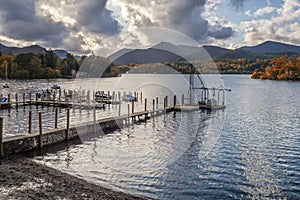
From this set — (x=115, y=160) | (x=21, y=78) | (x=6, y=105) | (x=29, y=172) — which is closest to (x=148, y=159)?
(x=115, y=160)

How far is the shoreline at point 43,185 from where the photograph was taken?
11.4 metres

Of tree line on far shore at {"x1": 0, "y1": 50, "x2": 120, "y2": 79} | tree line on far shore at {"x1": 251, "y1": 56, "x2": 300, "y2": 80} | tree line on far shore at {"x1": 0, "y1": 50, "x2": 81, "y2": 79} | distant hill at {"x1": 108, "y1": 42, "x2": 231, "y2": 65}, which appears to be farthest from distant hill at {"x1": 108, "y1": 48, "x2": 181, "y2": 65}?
tree line on far shore at {"x1": 251, "y1": 56, "x2": 300, "y2": 80}

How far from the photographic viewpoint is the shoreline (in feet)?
37.3

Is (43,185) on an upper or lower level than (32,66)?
lower

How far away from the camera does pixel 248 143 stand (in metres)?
23.3

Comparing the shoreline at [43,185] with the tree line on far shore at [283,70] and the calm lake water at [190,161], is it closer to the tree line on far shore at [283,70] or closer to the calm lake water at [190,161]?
the calm lake water at [190,161]

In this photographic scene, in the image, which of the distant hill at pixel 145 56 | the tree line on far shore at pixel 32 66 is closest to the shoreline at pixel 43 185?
the distant hill at pixel 145 56

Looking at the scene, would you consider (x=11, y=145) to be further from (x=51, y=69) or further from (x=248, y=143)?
(x=51, y=69)

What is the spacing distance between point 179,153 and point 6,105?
29.7 m

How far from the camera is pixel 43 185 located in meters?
12.4

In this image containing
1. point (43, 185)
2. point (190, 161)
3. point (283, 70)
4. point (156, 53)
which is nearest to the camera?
point (43, 185)

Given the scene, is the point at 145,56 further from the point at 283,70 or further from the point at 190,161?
the point at 283,70

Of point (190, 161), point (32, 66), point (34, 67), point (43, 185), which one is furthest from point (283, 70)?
point (43, 185)

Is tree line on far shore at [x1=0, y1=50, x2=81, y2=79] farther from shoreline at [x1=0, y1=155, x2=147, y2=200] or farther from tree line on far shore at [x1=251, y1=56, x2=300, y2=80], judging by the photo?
shoreline at [x1=0, y1=155, x2=147, y2=200]
